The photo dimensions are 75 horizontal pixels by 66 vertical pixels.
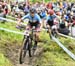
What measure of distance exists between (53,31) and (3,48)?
345cm

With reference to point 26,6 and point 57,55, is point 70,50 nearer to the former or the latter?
point 57,55

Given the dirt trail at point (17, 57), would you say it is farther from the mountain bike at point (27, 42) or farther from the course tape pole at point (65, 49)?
the course tape pole at point (65, 49)

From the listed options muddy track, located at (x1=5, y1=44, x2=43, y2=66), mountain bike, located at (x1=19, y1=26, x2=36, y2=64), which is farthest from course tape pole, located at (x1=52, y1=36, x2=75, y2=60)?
mountain bike, located at (x1=19, y1=26, x2=36, y2=64)

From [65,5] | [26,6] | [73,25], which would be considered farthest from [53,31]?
[65,5]

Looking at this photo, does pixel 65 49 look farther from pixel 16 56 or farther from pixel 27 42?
pixel 27 42

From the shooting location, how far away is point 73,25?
2125cm

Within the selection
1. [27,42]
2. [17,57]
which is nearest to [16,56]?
[17,57]

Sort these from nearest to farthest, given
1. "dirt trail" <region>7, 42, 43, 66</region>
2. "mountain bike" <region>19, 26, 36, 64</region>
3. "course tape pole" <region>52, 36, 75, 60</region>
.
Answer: "mountain bike" <region>19, 26, 36, 64</region> → "dirt trail" <region>7, 42, 43, 66</region> → "course tape pole" <region>52, 36, 75, 60</region>

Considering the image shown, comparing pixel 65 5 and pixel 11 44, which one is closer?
pixel 11 44

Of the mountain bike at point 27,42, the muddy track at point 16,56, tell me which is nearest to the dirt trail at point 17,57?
the muddy track at point 16,56

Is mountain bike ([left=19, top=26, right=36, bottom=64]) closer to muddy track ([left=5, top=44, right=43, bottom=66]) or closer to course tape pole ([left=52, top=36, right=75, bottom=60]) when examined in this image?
muddy track ([left=5, top=44, right=43, bottom=66])

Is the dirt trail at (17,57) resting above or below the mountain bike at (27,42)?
below

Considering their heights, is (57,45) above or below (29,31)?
below

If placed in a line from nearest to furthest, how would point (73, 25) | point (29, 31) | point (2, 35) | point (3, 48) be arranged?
point (29, 31) → point (3, 48) → point (2, 35) → point (73, 25)
